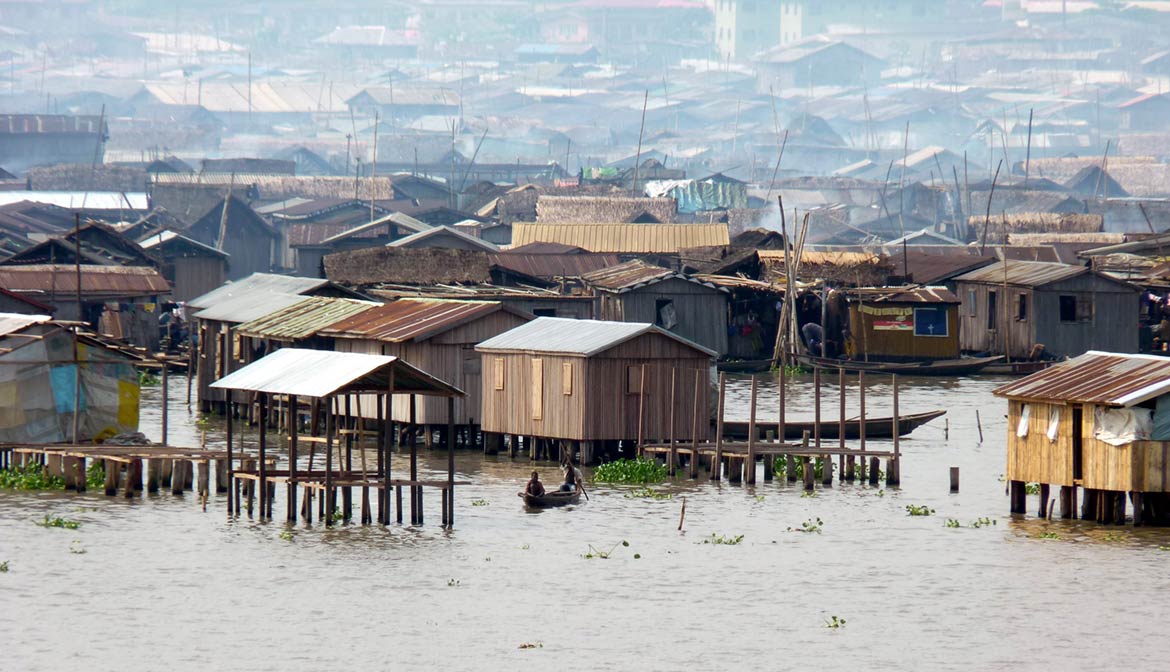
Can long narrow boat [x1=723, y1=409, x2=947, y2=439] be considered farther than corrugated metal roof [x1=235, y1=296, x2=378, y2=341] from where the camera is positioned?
No

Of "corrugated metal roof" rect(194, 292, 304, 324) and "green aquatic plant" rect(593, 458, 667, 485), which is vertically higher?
"corrugated metal roof" rect(194, 292, 304, 324)

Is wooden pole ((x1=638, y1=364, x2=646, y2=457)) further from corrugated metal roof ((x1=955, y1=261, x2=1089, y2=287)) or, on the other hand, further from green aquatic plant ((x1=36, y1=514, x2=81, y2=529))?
corrugated metal roof ((x1=955, y1=261, x2=1089, y2=287))

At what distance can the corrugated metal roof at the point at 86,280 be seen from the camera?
192 ft

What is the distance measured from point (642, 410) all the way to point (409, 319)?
23.7ft

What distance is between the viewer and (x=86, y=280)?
195 ft

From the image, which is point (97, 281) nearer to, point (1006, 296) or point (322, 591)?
point (1006, 296)

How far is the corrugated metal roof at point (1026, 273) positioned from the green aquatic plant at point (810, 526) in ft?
101

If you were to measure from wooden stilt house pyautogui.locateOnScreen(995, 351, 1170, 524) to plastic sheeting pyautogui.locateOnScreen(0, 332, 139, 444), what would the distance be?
50.6 ft

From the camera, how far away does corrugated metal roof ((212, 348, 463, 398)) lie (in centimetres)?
2997

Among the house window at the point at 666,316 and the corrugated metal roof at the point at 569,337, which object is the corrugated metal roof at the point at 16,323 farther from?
the house window at the point at 666,316

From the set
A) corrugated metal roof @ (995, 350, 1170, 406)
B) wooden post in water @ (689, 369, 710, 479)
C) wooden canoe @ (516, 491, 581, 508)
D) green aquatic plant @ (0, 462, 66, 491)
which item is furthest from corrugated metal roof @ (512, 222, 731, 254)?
→ corrugated metal roof @ (995, 350, 1170, 406)

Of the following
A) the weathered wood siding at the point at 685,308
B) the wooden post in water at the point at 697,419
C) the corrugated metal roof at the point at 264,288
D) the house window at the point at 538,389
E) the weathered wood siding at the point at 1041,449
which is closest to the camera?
the weathered wood siding at the point at 1041,449

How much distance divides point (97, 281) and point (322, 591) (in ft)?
116

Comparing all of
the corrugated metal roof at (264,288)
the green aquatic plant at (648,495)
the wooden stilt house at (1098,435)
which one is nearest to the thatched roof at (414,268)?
the corrugated metal roof at (264,288)
